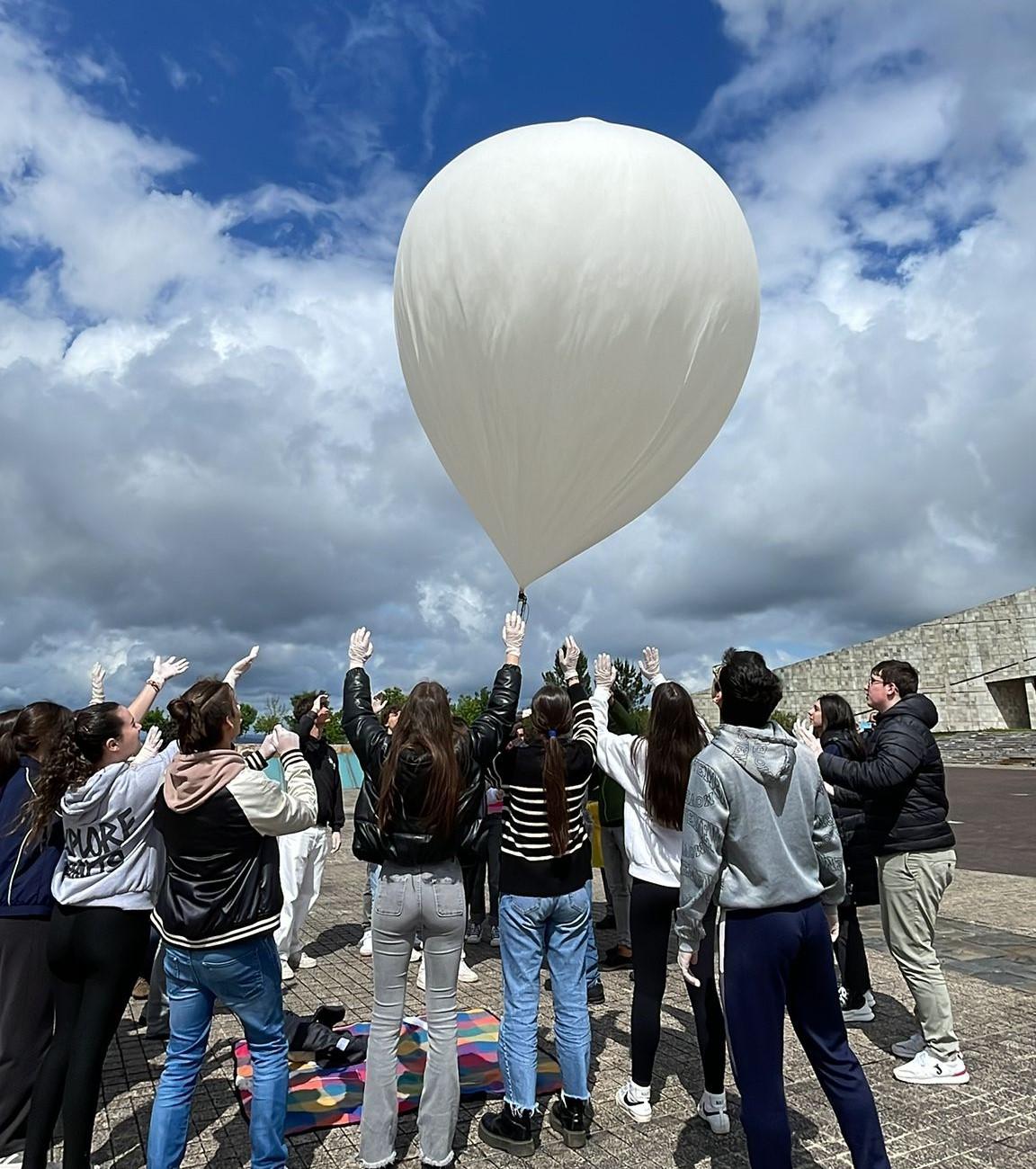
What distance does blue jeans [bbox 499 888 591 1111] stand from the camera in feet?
11.4

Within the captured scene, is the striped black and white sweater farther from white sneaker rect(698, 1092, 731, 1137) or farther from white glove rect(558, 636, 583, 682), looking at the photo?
white sneaker rect(698, 1092, 731, 1137)

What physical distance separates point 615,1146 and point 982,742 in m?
34.6

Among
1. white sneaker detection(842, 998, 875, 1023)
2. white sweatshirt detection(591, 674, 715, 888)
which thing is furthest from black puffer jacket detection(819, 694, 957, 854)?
white sneaker detection(842, 998, 875, 1023)

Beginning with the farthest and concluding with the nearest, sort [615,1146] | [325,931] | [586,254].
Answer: [325,931]
[586,254]
[615,1146]

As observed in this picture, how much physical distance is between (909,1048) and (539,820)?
2.36 meters

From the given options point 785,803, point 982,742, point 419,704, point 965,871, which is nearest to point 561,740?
point 419,704

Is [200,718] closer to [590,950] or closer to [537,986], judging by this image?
[537,986]

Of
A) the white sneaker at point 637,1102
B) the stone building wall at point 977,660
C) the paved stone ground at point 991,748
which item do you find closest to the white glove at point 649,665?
the white sneaker at point 637,1102

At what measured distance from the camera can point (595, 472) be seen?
15.9 feet

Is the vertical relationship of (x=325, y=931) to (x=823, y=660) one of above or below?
below

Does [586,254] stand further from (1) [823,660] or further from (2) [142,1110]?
(1) [823,660]

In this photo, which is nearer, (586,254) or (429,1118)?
(429,1118)

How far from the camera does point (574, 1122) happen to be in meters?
3.50

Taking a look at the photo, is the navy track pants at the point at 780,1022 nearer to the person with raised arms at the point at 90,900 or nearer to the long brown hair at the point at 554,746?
the long brown hair at the point at 554,746
